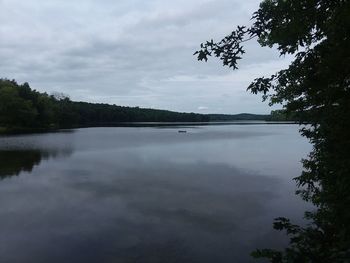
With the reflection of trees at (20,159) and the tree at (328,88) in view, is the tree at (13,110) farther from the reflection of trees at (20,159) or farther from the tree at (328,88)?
the tree at (328,88)

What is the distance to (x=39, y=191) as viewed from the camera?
22828 millimetres

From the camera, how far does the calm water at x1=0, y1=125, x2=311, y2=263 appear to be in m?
13.2

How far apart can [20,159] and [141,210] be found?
23.5 m

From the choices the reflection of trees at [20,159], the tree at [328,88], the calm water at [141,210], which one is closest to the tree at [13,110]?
the reflection of trees at [20,159]

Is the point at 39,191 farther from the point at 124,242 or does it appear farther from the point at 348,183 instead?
the point at 348,183

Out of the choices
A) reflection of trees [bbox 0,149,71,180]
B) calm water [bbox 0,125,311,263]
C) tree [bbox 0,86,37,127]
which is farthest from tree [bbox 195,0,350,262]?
tree [bbox 0,86,37,127]

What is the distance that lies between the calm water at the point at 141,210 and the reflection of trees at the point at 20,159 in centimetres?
16

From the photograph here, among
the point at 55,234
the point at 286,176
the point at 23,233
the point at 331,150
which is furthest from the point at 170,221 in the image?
the point at 286,176

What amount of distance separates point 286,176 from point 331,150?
24.2m

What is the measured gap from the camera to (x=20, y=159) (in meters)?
37.5

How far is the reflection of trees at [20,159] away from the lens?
30.5 m

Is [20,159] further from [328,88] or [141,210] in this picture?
[328,88]

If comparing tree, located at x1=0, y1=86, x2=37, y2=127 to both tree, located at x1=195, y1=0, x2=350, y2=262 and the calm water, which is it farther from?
tree, located at x1=195, y1=0, x2=350, y2=262

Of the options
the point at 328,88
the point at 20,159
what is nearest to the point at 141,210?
the point at 328,88
